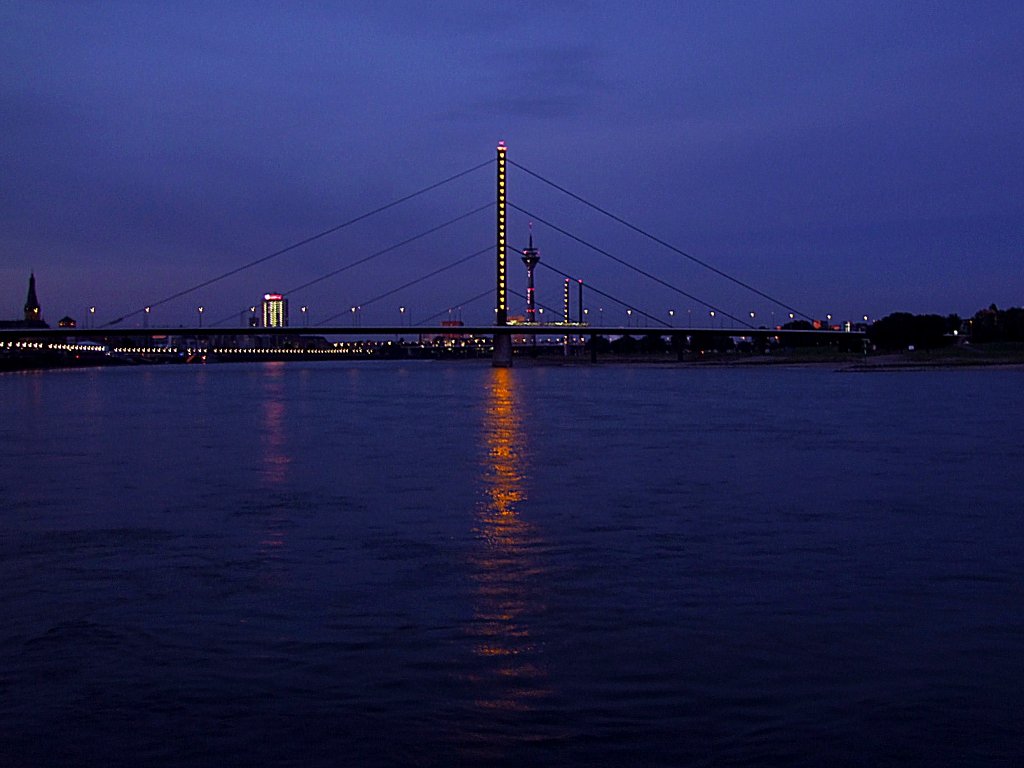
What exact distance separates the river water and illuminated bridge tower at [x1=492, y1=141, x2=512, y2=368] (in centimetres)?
6360

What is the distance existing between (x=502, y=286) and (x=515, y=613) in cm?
7457

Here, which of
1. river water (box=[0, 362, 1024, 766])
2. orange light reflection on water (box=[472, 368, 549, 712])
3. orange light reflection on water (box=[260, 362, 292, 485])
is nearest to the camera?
river water (box=[0, 362, 1024, 766])

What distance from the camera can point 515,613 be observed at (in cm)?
762

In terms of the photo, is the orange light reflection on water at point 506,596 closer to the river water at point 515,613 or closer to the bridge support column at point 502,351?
the river water at point 515,613

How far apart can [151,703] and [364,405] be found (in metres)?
32.2

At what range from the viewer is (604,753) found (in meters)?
5.09

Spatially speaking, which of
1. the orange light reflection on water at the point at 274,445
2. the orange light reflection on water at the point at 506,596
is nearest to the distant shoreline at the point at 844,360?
the orange light reflection on water at the point at 274,445

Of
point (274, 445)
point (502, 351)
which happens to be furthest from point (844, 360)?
point (274, 445)

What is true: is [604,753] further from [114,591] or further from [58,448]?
[58,448]

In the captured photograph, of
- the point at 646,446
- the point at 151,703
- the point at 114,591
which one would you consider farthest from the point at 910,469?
the point at 151,703

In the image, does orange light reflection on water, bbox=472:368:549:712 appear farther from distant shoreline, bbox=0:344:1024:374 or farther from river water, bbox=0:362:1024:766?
distant shoreline, bbox=0:344:1024:374

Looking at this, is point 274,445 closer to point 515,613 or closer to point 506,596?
point 506,596

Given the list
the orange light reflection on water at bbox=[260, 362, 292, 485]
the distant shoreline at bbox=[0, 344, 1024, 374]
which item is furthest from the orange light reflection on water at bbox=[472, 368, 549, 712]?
the distant shoreline at bbox=[0, 344, 1024, 374]

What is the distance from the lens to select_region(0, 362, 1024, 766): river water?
209 inches
